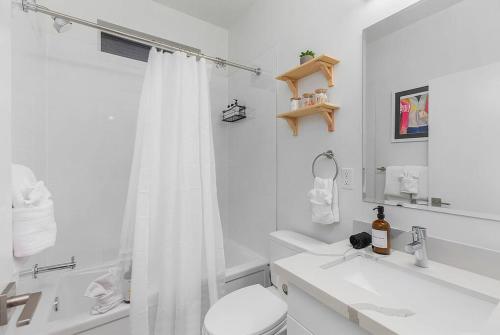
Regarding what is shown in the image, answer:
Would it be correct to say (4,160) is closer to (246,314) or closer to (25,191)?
(25,191)

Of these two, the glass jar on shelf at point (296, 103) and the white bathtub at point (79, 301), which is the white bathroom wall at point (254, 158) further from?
the glass jar on shelf at point (296, 103)

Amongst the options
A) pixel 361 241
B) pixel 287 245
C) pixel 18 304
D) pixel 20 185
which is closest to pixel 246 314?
pixel 287 245

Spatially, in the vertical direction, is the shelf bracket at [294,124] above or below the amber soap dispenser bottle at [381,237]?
above

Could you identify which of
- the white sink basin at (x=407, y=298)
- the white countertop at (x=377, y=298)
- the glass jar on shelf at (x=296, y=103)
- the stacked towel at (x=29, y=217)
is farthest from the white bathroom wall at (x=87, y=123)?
the white sink basin at (x=407, y=298)

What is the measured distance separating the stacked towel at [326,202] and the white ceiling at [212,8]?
177 cm

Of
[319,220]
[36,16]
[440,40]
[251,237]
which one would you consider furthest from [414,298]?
[36,16]

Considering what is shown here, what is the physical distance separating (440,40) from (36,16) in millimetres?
2296

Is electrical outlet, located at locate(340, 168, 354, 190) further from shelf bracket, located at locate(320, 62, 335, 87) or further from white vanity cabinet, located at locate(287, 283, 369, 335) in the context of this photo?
white vanity cabinet, located at locate(287, 283, 369, 335)

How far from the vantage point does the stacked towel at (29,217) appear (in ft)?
2.02

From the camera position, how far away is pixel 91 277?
1.79 m

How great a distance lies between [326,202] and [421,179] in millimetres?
475

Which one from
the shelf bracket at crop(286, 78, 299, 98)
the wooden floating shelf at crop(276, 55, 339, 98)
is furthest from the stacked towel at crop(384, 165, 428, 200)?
the shelf bracket at crop(286, 78, 299, 98)

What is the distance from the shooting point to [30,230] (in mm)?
630

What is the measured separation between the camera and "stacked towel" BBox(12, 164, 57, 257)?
0.62m
